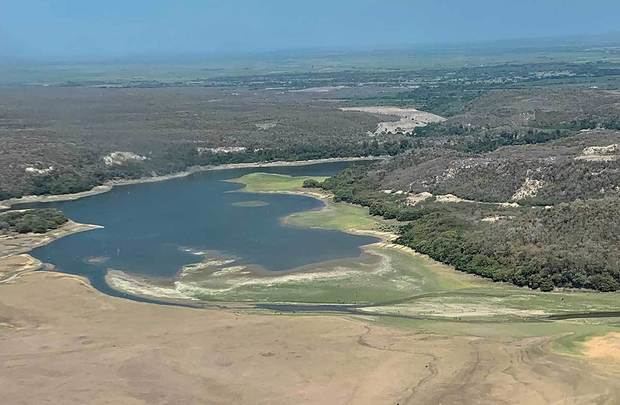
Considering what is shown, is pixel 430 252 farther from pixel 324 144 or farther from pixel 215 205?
pixel 324 144

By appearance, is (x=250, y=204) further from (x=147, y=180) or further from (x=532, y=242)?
(x=532, y=242)

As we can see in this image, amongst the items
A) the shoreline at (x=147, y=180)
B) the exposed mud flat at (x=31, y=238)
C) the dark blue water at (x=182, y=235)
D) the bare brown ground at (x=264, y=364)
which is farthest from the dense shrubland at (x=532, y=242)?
the shoreline at (x=147, y=180)

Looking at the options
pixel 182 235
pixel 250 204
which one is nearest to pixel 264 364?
pixel 182 235

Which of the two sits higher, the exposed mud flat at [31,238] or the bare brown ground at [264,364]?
the bare brown ground at [264,364]

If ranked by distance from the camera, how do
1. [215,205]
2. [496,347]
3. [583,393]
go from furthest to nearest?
[215,205] < [496,347] < [583,393]

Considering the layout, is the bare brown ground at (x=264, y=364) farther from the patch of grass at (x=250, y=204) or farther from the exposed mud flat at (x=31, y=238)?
the patch of grass at (x=250, y=204)

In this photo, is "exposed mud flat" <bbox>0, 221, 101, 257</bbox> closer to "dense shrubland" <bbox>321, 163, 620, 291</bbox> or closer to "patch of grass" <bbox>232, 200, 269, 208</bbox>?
"patch of grass" <bbox>232, 200, 269, 208</bbox>

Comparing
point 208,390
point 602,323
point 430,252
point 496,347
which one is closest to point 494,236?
point 430,252
